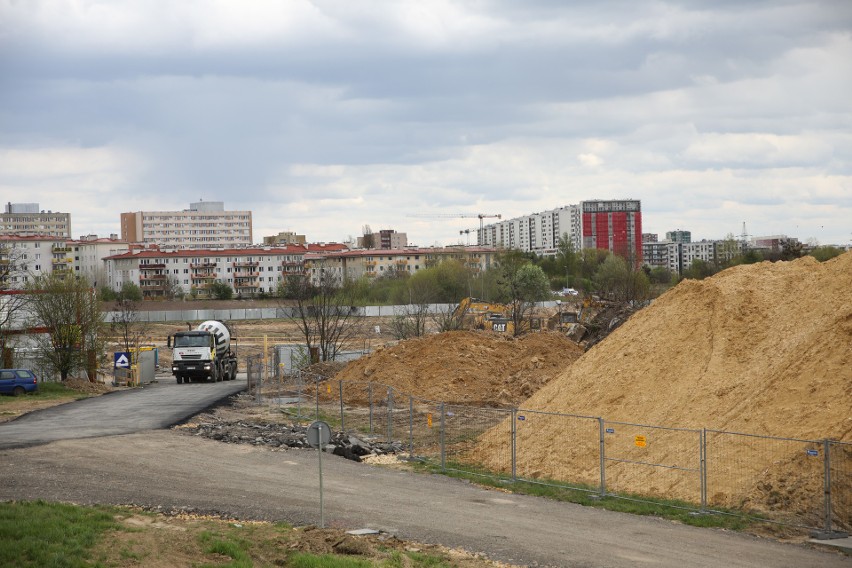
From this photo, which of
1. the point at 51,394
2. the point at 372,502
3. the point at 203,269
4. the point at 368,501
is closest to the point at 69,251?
the point at 203,269

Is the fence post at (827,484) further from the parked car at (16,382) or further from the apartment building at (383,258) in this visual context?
the apartment building at (383,258)

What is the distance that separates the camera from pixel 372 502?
19797mm

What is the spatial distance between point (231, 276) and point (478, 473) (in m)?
155

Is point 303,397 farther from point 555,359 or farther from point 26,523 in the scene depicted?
point 26,523

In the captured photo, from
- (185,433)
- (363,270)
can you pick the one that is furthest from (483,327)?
(363,270)

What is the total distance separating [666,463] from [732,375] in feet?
12.3

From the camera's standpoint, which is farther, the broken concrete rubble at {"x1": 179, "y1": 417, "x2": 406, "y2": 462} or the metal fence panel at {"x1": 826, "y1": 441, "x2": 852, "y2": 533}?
the broken concrete rubble at {"x1": 179, "y1": 417, "x2": 406, "y2": 462}

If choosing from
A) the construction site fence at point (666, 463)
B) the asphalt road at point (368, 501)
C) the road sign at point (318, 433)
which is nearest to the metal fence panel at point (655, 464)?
→ the construction site fence at point (666, 463)

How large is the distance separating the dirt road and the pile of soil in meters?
2.33

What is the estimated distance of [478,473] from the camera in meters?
23.3

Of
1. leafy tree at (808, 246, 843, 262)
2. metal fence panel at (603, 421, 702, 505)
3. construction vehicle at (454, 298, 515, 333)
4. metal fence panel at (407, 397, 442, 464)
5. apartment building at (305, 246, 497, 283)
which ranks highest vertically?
apartment building at (305, 246, 497, 283)

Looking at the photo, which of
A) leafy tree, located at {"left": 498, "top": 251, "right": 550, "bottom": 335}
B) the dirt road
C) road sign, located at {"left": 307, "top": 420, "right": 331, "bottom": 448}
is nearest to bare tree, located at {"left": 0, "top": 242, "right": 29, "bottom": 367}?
the dirt road

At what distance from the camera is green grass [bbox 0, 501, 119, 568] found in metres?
13.5

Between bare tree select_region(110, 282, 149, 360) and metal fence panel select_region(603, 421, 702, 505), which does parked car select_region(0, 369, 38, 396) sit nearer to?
bare tree select_region(110, 282, 149, 360)
